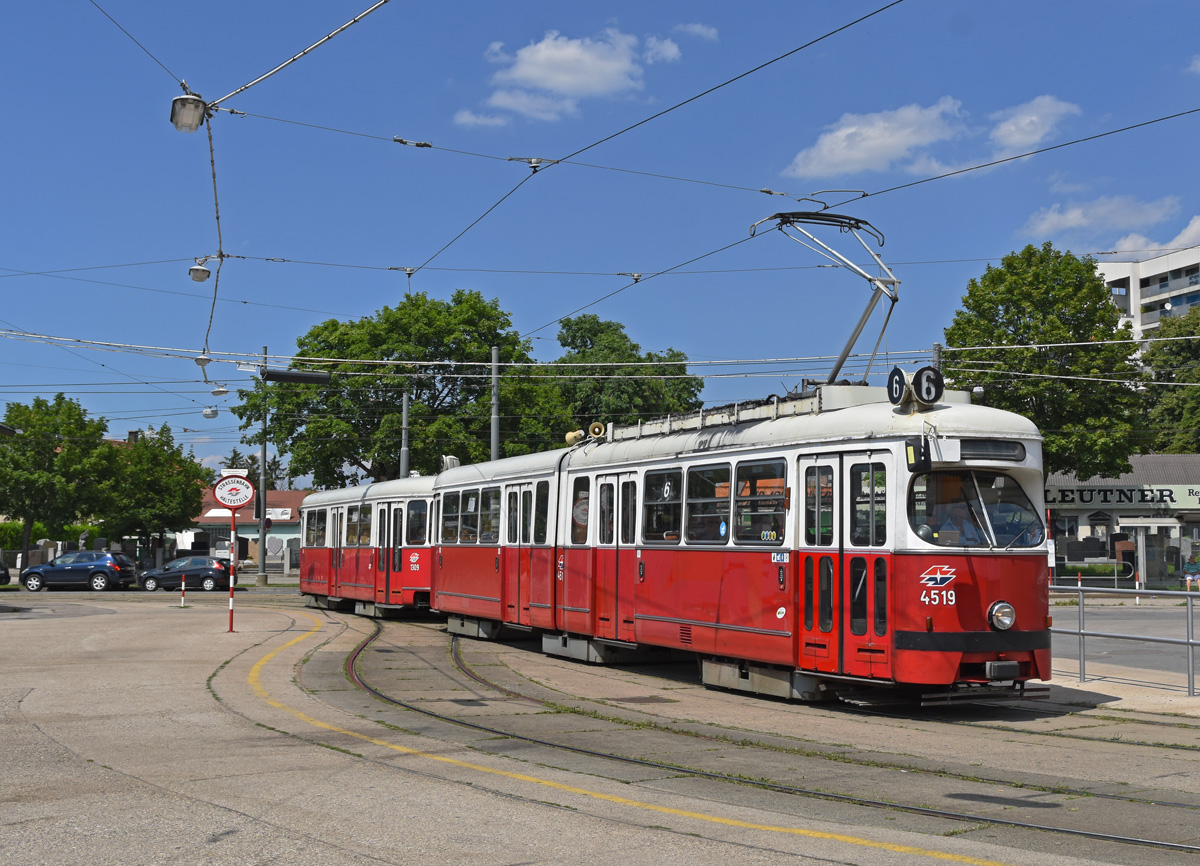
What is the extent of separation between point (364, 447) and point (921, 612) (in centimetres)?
3841

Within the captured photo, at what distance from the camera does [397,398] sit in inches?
1857

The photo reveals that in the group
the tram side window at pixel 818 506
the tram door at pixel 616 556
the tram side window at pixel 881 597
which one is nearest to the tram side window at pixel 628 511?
the tram door at pixel 616 556

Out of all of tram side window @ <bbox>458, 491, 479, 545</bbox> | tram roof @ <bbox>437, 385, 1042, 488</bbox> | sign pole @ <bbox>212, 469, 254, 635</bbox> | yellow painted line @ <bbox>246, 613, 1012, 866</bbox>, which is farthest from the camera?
sign pole @ <bbox>212, 469, 254, 635</bbox>

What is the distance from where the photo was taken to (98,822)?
678cm

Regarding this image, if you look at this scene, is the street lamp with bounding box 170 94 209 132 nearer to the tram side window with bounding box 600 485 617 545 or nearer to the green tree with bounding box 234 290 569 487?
the tram side window with bounding box 600 485 617 545

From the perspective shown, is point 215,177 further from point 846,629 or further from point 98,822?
point 98,822

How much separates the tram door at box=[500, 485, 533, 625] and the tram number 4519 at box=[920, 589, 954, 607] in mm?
8164

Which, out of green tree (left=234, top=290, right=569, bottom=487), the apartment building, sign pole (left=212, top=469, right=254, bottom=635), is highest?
the apartment building

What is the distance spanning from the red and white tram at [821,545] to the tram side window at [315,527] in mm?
14487

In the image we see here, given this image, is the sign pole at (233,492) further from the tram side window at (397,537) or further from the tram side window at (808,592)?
the tram side window at (808,592)

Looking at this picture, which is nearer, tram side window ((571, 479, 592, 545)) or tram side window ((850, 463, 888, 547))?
tram side window ((850, 463, 888, 547))

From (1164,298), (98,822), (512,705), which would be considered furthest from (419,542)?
(1164,298)

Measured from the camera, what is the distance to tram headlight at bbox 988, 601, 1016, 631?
36.9 ft

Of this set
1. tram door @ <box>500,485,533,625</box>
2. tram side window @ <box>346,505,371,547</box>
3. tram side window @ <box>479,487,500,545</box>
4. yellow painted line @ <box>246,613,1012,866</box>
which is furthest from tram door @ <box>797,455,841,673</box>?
tram side window @ <box>346,505,371,547</box>
